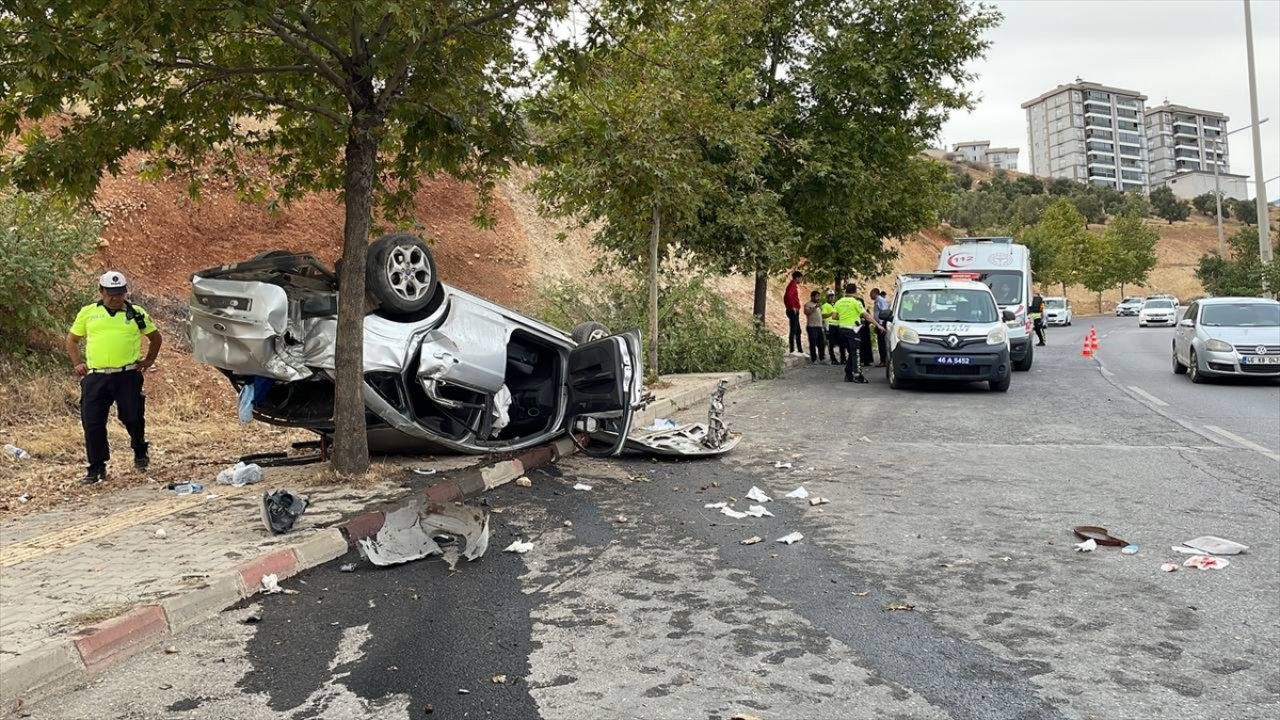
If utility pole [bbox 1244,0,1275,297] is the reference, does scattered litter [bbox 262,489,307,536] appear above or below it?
below

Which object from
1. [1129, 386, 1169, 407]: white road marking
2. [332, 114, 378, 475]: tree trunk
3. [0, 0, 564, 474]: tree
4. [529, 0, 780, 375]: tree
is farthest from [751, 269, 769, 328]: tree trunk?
[332, 114, 378, 475]: tree trunk

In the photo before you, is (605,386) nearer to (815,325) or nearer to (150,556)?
(150,556)

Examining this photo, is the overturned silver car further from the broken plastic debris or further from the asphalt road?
the broken plastic debris

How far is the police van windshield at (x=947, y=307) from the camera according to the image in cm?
1606

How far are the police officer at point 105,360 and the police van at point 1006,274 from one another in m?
16.3

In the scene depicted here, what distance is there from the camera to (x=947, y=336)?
15.4 meters

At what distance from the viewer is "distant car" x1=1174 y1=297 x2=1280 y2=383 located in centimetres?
1586

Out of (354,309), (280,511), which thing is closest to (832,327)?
(354,309)

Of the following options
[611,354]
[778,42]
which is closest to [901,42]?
[778,42]

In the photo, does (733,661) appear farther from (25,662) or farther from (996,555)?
(25,662)

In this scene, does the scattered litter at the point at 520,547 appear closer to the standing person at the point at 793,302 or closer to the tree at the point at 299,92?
the tree at the point at 299,92

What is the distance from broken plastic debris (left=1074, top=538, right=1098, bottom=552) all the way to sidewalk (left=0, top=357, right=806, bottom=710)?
459cm

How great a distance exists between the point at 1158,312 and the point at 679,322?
118 feet

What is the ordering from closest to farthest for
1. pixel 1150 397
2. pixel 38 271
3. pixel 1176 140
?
pixel 38 271
pixel 1150 397
pixel 1176 140
